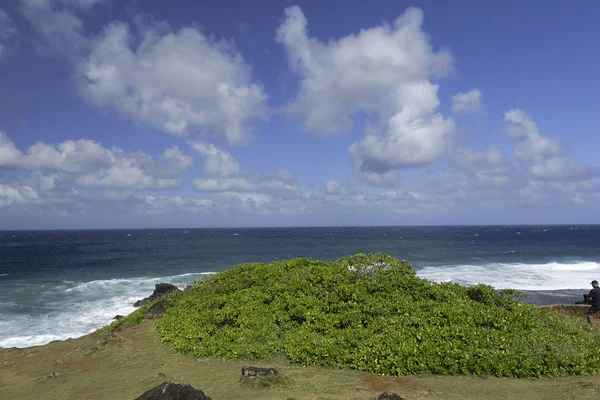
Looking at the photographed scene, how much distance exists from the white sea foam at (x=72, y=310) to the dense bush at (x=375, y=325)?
10971 mm

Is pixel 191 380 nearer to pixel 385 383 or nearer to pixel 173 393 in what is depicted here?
pixel 173 393

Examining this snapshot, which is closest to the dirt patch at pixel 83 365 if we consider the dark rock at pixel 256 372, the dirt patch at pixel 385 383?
the dark rock at pixel 256 372

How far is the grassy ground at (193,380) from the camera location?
715cm

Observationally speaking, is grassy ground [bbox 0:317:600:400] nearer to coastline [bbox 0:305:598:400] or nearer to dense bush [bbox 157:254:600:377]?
coastline [bbox 0:305:598:400]

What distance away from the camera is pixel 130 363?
9812mm

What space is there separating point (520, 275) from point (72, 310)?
1622 inches

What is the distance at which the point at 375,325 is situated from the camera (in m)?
9.97

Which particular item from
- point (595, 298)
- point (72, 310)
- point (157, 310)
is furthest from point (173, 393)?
point (72, 310)

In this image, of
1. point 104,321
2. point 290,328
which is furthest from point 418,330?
point 104,321

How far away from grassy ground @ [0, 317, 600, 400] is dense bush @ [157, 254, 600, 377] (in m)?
0.34

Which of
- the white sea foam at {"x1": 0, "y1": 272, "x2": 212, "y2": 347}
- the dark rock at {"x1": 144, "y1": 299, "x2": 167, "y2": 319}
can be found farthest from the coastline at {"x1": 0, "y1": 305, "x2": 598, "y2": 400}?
the white sea foam at {"x1": 0, "y1": 272, "x2": 212, "y2": 347}

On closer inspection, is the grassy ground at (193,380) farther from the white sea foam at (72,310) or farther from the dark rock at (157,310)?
the white sea foam at (72,310)

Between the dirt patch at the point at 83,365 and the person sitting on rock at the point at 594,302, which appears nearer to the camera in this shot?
the dirt patch at the point at 83,365

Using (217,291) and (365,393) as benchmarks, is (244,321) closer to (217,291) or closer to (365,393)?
(217,291)
